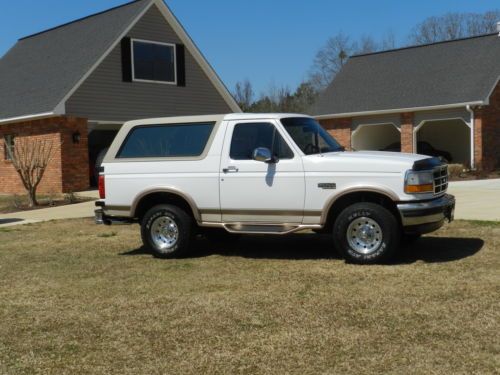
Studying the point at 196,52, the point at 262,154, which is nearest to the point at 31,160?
the point at 196,52

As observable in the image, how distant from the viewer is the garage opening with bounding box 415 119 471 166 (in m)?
29.7

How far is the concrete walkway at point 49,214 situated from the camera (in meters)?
14.7

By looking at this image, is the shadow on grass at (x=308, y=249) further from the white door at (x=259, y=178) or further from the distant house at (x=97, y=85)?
the distant house at (x=97, y=85)

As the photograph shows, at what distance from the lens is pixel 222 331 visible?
523 centimetres

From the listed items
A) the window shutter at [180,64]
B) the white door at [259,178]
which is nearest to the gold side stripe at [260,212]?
the white door at [259,178]

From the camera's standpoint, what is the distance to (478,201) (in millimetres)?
14414

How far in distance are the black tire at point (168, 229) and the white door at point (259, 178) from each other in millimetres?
629

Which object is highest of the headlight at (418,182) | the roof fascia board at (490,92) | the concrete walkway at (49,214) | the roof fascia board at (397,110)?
the roof fascia board at (490,92)

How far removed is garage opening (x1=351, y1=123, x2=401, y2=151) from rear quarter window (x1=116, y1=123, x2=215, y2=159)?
21163mm

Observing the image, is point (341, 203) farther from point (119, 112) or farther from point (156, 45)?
point (156, 45)

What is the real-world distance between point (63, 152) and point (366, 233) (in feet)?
51.3

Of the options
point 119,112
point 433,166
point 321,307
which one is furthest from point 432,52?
point 321,307

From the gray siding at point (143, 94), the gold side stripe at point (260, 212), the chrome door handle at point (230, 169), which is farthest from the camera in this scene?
the gray siding at point (143, 94)

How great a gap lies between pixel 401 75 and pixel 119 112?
1417 centimetres
